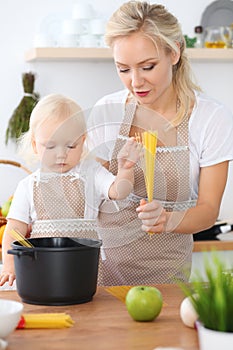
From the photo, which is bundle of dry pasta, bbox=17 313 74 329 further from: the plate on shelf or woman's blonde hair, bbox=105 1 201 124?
the plate on shelf

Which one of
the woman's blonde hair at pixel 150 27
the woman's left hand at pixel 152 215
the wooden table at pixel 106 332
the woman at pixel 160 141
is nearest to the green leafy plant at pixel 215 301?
the wooden table at pixel 106 332

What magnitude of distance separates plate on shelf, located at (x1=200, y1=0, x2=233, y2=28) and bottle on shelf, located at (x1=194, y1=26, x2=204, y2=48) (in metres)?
0.07

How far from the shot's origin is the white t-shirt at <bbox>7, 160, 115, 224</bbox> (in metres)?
2.12

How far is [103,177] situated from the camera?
6.95 feet

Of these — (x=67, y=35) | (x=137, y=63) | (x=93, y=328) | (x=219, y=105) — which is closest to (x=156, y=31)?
(x=137, y=63)

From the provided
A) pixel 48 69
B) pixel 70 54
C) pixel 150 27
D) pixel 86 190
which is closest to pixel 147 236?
pixel 86 190

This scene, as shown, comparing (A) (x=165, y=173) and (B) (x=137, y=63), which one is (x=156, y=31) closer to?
(B) (x=137, y=63)

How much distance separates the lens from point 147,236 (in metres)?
2.29

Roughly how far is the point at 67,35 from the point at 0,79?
16.1 inches

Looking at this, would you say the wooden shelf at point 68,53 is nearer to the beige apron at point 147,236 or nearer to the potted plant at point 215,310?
the beige apron at point 147,236

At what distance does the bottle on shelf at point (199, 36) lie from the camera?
3.82 metres

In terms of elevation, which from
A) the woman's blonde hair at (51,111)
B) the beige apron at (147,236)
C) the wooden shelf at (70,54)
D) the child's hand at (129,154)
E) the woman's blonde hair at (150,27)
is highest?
the woman's blonde hair at (150,27)

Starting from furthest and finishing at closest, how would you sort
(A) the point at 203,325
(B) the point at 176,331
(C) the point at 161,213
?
(C) the point at 161,213
(B) the point at 176,331
(A) the point at 203,325

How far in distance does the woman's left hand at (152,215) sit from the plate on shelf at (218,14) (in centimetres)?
217
